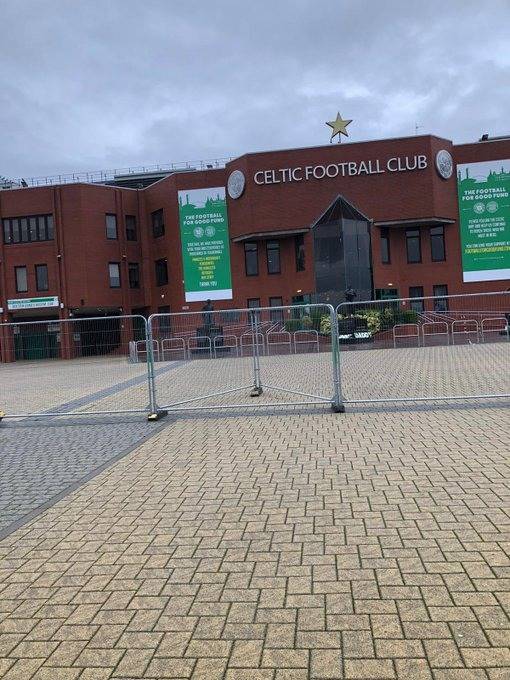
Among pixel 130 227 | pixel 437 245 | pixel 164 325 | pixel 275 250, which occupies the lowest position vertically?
pixel 164 325

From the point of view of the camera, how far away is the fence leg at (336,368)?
9.52 meters

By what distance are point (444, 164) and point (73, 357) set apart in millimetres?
30141

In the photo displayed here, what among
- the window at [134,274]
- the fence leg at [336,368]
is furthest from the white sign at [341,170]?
the fence leg at [336,368]

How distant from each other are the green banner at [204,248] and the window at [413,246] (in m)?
11.4

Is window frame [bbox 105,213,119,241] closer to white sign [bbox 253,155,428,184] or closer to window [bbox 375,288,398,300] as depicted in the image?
white sign [bbox 253,155,428,184]

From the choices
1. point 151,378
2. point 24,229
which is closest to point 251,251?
point 24,229

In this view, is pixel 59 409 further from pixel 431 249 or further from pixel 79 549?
pixel 431 249

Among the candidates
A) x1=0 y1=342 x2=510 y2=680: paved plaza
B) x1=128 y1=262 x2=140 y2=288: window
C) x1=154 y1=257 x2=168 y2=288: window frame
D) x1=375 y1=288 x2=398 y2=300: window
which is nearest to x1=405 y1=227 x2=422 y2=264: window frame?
x1=375 y1=288 x2=398 y2=300: window

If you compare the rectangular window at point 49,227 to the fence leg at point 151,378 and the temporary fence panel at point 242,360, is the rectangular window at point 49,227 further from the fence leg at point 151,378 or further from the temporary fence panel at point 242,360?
the fence leg at point 151,378

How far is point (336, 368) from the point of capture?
955 centimetres

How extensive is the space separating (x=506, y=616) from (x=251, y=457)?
13.3 ft

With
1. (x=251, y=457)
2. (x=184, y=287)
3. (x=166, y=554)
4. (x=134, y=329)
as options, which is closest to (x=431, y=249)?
(x=184, y=287)

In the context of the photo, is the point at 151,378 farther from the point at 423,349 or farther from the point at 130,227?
the point at 130,227

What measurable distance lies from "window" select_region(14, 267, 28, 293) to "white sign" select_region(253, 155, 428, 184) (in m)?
17.3
